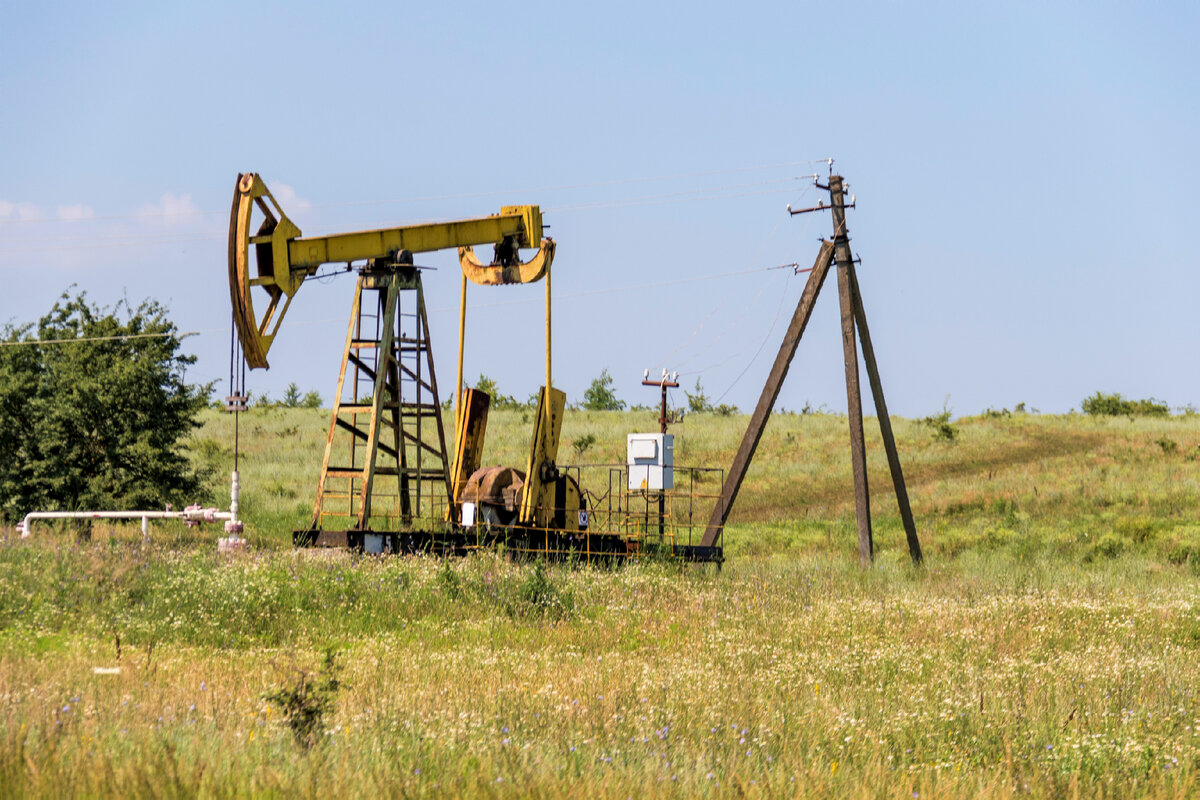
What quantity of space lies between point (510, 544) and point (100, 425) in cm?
909

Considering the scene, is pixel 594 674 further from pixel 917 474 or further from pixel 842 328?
pixel 917 474

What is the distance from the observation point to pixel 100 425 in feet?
68.0

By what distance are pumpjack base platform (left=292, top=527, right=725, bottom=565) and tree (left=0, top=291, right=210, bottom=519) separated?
20.1 feet

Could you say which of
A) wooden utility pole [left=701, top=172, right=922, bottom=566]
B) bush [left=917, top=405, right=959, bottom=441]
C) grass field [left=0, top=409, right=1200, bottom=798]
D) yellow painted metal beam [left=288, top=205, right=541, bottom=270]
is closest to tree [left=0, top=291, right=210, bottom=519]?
grass field [left=0, top=409, right=1200, bottom=798]

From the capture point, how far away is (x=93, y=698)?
6363mm

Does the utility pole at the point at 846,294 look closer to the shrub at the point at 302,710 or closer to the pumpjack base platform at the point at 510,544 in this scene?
the pumpjack base platform at the point at 510,544

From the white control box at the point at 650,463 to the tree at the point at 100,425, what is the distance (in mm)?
8780

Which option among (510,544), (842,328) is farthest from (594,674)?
(842,328)

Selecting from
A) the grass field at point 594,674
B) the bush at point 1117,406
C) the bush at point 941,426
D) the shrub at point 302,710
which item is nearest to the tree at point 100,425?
the grass field at point 594,674

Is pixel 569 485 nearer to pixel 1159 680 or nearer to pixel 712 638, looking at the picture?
pixel 712 638

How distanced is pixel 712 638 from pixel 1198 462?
86.5ft

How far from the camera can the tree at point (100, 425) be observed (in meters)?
20.5

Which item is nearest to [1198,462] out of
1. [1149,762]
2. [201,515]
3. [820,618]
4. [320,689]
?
[820,618]

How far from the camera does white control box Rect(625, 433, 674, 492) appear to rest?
17.0m
